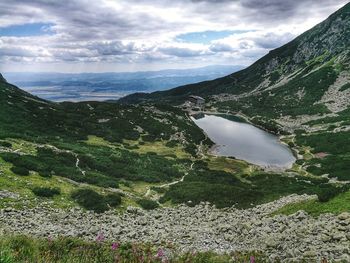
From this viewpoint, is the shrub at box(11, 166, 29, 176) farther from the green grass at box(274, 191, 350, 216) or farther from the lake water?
the lake water

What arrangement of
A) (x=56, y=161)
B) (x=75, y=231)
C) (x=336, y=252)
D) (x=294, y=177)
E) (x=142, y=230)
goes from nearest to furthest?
1. (x=336, y=252)
2. (x=75, y=231)
3. (x=142, y=230)
4. (x=56, y=161)
5. (x=294, y=177)

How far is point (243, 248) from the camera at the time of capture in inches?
851

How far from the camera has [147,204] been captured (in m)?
37.6

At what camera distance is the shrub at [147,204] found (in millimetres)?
37156

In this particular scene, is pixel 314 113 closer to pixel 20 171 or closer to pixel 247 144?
pixel 247 144

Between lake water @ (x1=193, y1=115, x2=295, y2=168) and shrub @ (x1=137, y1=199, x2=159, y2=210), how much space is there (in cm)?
4734

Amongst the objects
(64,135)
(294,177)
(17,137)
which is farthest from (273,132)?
(17,137)

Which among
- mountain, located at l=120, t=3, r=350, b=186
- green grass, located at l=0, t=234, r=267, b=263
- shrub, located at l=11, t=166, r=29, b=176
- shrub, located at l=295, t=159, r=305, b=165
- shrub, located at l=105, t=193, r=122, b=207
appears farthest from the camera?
shrub, located at l=295, t=159, r=305, b=165

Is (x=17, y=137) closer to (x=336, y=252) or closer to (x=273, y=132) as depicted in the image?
(x=336, y=252)

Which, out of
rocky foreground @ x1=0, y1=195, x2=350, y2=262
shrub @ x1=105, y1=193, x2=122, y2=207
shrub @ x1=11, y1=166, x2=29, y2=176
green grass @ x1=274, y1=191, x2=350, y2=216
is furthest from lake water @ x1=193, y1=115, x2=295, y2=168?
shrub @ x1=11, y1=166, x2=29, y2=176

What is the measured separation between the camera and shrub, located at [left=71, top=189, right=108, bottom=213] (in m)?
33.1

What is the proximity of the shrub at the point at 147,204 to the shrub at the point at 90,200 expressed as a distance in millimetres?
4008

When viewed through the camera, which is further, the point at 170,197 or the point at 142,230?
the point at 170,197

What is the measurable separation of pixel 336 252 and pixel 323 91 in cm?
15597
